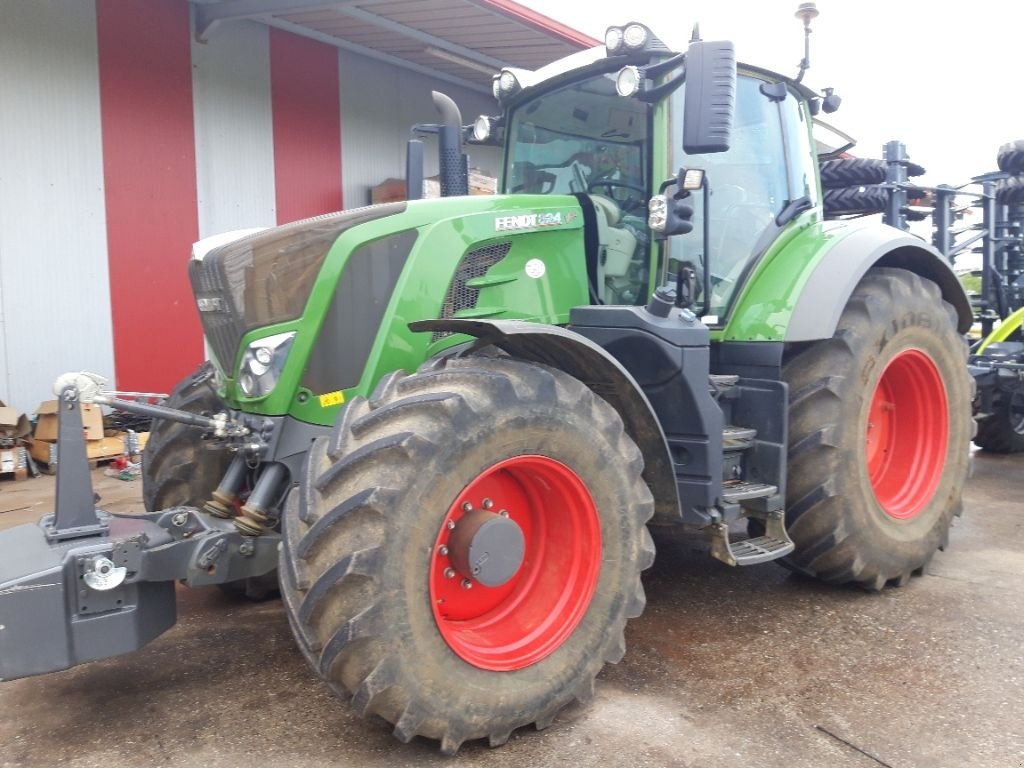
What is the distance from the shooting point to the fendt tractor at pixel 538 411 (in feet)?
8.39

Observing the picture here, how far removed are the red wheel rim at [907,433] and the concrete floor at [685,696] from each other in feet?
1.55

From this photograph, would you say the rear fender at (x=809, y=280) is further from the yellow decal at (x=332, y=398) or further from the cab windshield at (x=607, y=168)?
the yellow decal at (x=332, y=398)

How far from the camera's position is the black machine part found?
2496mm

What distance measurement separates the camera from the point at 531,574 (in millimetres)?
3084

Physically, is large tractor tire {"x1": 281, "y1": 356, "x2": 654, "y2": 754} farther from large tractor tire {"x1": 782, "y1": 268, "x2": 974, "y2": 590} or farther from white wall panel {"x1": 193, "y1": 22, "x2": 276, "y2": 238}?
white wall panel {"x1": 193, "y1": 22, "x2": 276, "y2": 238}

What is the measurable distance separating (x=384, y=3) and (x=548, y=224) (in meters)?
6.00

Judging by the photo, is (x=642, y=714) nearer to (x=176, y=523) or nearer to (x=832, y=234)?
(x=176, y=523)

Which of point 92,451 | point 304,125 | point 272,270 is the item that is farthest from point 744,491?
point 304,125

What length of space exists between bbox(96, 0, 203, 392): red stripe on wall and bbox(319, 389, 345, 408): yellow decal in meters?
5.80

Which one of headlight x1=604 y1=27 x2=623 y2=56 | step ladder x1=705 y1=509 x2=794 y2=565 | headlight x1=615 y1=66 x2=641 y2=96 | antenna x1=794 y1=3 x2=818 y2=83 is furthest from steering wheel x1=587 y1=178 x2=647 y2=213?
step ladder x1=705 y1=509 x2=794 y2=565

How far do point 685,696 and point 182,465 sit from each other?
7.42 ft

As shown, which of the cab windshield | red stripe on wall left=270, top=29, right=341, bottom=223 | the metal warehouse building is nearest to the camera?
the cab windshield

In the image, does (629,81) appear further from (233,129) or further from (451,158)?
(233,129)

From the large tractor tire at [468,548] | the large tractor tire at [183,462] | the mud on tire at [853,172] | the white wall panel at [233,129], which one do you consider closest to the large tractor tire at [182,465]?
the large tractor tire at [183,462]
